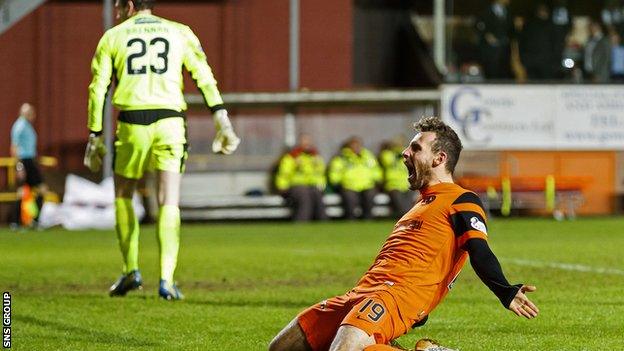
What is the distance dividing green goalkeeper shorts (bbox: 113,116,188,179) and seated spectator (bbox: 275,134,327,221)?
15360mm

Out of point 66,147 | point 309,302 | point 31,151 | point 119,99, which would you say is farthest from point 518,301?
point 66,147

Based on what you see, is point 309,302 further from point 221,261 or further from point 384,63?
point 384,63

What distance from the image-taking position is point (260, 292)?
446 inches

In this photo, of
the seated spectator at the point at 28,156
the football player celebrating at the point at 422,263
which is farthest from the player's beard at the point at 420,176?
the seated spectator at the point at 28,156

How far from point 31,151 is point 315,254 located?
A: 939 cm

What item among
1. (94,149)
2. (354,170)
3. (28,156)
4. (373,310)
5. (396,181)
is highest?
(94,149)

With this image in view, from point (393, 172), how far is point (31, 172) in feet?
23.0

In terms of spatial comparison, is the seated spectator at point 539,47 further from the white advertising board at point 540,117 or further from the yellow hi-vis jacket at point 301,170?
the yellow hi-vis jacket at point 301,170

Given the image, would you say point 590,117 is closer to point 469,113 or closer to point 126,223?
point 469,113

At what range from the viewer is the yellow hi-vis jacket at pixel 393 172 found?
88.5 feet

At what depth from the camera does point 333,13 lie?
98.6 ft

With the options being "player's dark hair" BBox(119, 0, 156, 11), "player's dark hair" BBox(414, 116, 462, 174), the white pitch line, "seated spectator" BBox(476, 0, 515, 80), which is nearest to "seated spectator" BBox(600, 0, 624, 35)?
"seated spectator" BBox(476, 0, 515, 80)

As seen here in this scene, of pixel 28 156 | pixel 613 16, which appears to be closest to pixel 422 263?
pixel 28 156

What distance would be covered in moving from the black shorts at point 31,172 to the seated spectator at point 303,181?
189 inches
